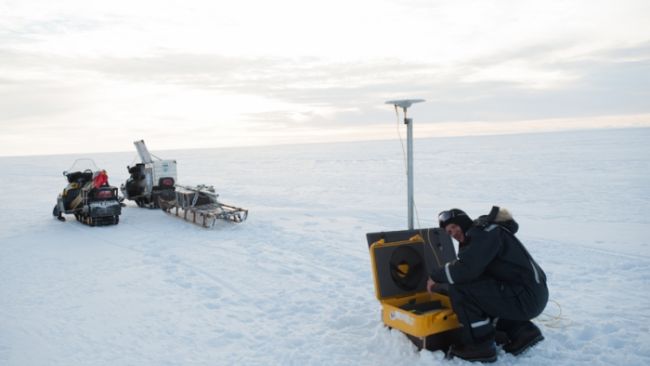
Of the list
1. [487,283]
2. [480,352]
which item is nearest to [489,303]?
[487,283]

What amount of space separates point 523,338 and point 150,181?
11697 mm

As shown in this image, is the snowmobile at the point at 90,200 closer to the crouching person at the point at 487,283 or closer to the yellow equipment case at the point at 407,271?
the yellow equipment case at the point at 407,271

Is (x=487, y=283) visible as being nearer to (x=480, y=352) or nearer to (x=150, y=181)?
(x=480, y=352)

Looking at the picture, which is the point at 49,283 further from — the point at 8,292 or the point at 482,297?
the point at 482,297

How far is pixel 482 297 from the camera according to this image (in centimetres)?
368

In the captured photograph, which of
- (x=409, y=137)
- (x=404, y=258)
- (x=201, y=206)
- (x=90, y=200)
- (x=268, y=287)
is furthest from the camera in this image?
(x=201, y=206)

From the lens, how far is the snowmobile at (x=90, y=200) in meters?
10.7

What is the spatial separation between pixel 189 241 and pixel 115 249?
4.04 feet

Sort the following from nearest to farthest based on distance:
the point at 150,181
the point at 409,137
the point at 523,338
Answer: the point at 523,338
the point at 409,137
the point at 150,181

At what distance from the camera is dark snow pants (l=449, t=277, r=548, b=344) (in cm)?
366

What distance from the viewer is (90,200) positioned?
10.9 meters

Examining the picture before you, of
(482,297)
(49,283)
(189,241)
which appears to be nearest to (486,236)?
(482,297)

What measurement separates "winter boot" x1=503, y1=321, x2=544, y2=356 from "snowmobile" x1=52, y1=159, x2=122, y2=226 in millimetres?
9132

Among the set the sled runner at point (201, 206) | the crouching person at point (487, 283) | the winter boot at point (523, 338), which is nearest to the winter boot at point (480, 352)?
the crouching person at point (487, 283)
